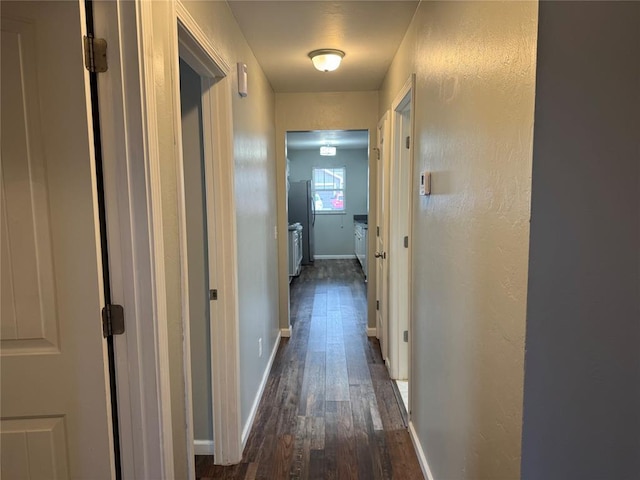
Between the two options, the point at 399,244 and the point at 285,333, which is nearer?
the point at 399,244

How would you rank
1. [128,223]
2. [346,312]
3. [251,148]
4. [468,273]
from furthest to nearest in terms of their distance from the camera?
1. [346,312]
2. [251,148]
3. [468,273]
4. [128,223]

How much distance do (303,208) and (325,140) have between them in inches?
56.5

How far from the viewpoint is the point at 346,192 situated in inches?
343

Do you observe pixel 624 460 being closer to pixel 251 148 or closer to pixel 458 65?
pixel 458 65

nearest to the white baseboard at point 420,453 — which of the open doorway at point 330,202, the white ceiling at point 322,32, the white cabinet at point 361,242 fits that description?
the white ceiling at point 322,32

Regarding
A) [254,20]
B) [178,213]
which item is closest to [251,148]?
[254,20]

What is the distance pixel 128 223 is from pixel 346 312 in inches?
155

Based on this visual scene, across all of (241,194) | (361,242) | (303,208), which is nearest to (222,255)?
(241,194)

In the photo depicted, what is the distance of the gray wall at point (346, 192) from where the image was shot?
28.2ft

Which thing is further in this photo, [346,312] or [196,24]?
[346,312]

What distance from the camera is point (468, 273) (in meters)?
1.33

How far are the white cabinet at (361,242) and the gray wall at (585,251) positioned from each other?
Answer: 5.78m

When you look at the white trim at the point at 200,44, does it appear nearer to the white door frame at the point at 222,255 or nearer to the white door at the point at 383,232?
the white door frame at the point at 222,255

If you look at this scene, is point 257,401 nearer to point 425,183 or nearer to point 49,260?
point 425,183
